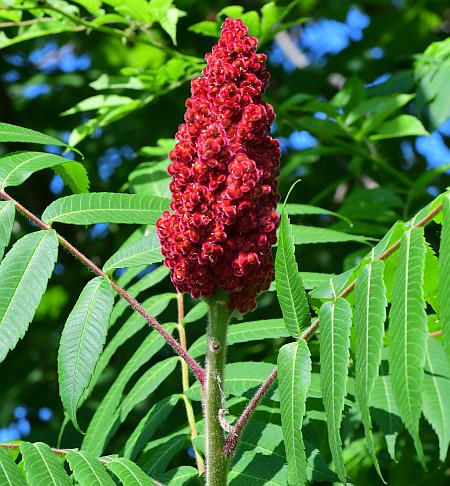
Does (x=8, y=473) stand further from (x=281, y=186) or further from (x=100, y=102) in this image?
(x=281, y=186)

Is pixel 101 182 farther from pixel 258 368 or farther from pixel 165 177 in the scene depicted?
pixel 258 368

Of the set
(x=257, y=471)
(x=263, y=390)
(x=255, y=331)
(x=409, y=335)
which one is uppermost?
(x=255, y=331)

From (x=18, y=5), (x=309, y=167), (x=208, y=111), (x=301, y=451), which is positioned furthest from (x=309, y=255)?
(x=301, y=451)

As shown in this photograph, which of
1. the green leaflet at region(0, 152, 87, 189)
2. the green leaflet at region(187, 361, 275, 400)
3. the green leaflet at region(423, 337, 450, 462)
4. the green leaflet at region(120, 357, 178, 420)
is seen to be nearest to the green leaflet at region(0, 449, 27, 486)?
the green leaflet at region(120, 357, 178, 420)

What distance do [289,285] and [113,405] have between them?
96 cm

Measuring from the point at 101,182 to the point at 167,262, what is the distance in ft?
12.1

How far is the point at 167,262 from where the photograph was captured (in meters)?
2.31

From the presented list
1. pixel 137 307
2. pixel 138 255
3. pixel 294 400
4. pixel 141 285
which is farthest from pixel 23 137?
pixel 294 400

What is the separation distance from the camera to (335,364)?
194 cm

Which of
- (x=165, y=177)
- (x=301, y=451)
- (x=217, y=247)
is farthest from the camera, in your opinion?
(x=165, y=177)

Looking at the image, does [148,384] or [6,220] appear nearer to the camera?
[6,220]

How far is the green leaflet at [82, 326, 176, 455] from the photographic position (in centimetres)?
276

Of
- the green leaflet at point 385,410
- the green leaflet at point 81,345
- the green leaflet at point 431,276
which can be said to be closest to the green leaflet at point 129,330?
the green leaflet at point 81,345

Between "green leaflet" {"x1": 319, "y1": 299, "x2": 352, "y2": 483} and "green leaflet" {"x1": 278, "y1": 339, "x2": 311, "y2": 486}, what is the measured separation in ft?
0.19
